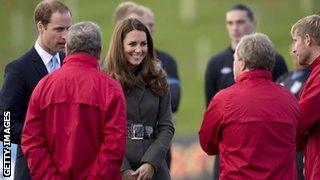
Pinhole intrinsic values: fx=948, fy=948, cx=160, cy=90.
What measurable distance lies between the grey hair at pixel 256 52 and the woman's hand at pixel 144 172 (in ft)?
3.41

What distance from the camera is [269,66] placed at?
6.42m

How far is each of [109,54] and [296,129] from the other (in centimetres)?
151

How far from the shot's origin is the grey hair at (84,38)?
245 inches

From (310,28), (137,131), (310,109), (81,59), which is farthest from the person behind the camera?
(137,131)

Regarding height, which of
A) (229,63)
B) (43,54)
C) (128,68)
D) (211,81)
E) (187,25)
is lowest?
(187,25)

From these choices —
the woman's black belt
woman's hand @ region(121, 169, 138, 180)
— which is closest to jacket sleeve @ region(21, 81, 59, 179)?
woman's hand @ region(121, 169, 138, 180)

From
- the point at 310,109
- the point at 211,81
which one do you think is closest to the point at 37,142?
the point at 310,109

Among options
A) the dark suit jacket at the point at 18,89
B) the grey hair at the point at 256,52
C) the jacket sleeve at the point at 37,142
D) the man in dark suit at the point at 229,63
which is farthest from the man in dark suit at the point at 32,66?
the man in dark suit at the point at 229,63

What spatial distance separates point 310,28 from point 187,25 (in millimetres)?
21306

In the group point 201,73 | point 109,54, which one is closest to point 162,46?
point 201,73

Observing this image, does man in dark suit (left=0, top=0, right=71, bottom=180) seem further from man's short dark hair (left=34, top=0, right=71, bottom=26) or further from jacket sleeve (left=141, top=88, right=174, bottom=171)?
jacket sleeve (left=141, top=88, right=174, bottom=171)

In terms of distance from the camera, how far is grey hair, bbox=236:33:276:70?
6.36 metres

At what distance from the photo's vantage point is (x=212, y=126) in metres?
6.37

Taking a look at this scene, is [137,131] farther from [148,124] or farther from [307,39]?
[307,39]
